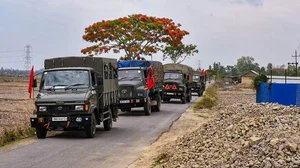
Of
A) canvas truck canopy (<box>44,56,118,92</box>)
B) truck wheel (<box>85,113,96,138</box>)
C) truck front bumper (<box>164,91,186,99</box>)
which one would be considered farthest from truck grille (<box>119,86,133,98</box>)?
truck front bumper (<box>164,91,186,99</box>)

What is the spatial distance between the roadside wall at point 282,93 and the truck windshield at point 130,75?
28.6 feet

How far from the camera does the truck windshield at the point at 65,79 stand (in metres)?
14.4

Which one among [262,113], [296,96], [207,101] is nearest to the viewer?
[262,113]

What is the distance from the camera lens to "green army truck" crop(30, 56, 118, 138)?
13.8 m

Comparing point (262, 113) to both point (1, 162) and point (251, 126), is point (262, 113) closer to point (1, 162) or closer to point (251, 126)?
point (251, 126)

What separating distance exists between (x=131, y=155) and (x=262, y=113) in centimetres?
672

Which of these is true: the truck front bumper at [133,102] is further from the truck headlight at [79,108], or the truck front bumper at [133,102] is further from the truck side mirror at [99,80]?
the truck headlight at [79,108]

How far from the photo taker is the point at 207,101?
3155 cm

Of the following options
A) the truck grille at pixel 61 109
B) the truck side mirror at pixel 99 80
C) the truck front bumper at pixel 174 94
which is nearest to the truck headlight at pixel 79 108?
the truck grille at pixel 61 109

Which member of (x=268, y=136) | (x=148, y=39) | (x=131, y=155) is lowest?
(x=131, y=155)

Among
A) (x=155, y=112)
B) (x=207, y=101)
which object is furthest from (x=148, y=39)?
(x=155, y=112)

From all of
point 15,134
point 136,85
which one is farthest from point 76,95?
point 136,85

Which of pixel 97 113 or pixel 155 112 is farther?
pixel 155 112

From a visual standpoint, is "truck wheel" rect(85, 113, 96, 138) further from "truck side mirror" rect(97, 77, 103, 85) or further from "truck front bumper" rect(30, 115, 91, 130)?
"truck side mirror" rect(97, 77, 103, 85)
